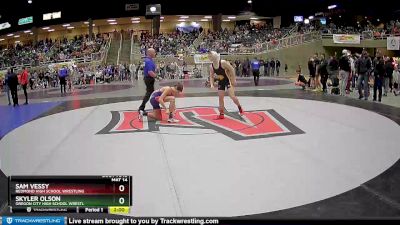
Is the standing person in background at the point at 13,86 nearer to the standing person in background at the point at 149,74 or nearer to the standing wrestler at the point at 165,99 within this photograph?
the standing person in background at the point at 149,74

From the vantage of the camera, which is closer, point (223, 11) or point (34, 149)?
point (34, 149)

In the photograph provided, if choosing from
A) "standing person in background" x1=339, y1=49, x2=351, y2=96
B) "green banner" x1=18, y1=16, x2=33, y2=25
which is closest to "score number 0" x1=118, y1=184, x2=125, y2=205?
"standing person in background" x1=339, y1=49, x2=351, y2=96

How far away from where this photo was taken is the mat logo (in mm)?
7619

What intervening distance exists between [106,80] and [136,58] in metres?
7.75

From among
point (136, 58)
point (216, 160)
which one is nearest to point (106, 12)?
point (136, 58)

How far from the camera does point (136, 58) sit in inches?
1272

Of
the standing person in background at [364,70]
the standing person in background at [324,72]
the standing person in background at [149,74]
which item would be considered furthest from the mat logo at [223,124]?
the standing person in background at [324,72]

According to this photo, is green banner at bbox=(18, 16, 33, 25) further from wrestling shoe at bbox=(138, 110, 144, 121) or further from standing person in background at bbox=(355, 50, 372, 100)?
standing person in background at bbox=(355, 50, 372, 100)

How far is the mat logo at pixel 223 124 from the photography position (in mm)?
7619

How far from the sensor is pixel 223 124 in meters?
8.51

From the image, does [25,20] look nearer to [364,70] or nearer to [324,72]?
[324,72]

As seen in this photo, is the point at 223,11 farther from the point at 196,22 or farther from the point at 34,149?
the point at 34,149

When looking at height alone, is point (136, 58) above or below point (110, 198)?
above
